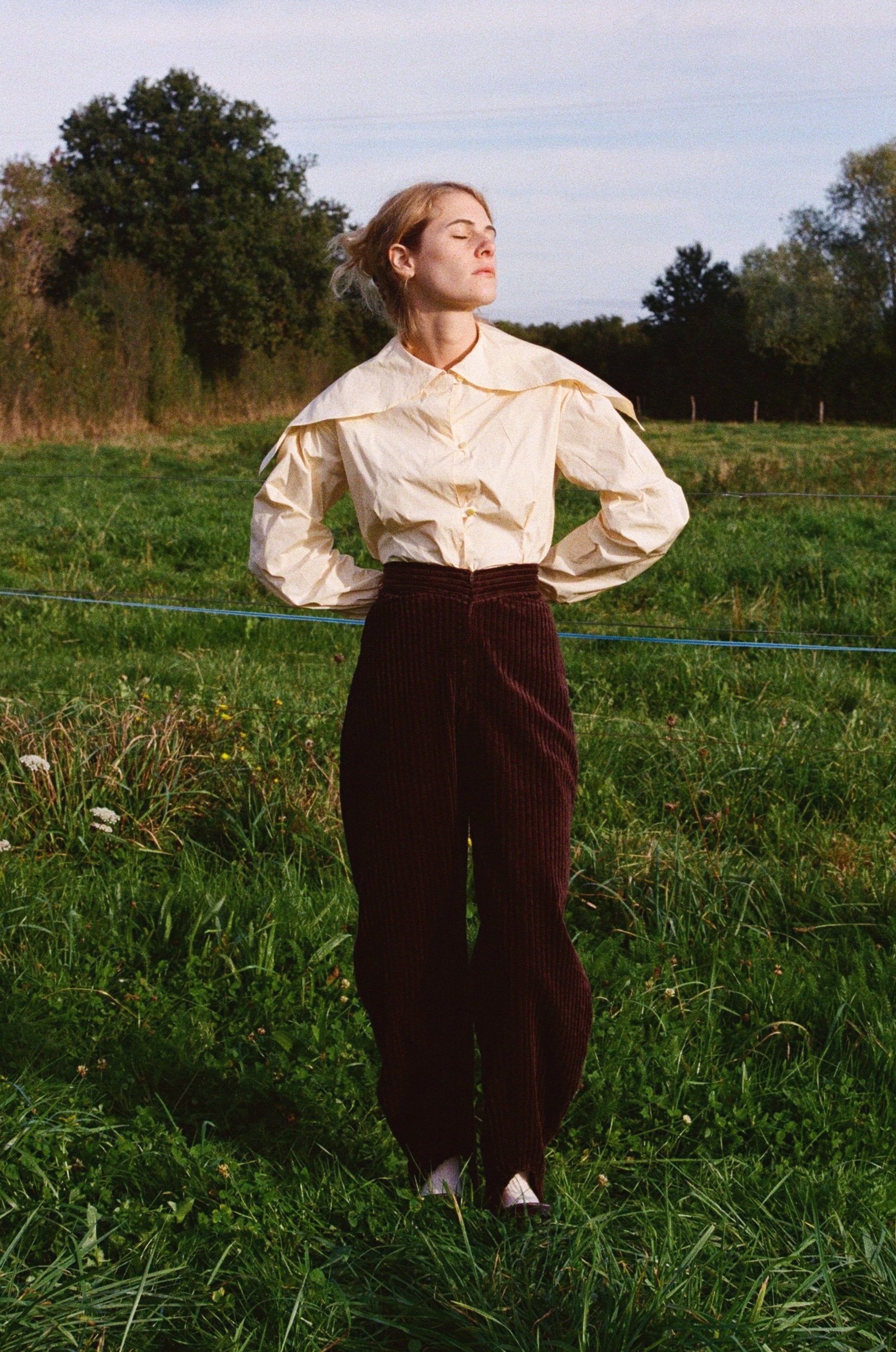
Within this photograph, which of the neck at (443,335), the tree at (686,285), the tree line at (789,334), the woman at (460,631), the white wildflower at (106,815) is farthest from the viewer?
the tree at (686,285)

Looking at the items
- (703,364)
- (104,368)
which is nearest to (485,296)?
(104,368)

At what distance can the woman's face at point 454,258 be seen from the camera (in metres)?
2.45

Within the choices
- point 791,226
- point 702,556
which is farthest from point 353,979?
point 791,226

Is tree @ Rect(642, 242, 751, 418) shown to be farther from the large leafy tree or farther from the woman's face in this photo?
the woman's face

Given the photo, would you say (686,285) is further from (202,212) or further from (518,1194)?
(518,1194)

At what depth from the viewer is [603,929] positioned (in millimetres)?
3879

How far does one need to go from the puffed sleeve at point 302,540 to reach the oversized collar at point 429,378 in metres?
0.06

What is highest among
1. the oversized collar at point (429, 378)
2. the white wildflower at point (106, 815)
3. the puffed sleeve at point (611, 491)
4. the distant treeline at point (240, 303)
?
the distant treeline at point (240, 303)

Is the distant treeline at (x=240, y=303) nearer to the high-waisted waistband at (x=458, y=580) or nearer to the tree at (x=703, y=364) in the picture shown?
the tree at (x=703, y=364)

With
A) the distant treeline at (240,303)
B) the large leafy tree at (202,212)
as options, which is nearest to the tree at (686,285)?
the distant treeline at (240,303)

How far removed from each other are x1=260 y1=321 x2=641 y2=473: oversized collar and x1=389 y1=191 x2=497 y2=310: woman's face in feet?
0.32

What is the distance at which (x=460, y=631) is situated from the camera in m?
2.37

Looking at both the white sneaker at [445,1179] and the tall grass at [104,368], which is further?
the tall grass at [104,368]

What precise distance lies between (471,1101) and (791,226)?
55.2 m
